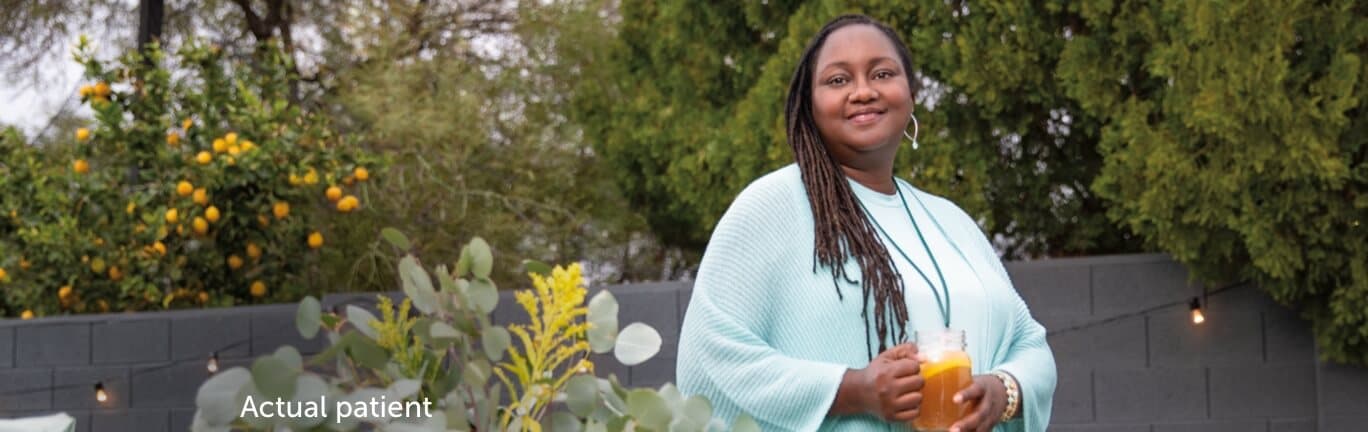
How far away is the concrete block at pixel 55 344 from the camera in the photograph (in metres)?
6.29

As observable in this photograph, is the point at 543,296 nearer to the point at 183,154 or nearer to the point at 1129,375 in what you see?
the point at 1129,375

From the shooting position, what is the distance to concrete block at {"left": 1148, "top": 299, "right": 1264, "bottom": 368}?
454cm

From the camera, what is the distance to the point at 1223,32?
422cm

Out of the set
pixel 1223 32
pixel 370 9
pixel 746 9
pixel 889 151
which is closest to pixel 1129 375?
pixel 1223 32

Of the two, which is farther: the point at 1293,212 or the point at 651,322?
the point at 651,322

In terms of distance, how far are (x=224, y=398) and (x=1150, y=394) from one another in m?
4.08

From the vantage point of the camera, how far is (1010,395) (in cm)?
180

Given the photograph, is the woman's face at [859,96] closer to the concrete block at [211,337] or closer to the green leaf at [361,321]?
the green leaf at [361,321]

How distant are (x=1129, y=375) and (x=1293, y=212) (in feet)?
2.51

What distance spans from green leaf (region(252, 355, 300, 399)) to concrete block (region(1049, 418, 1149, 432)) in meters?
4.01

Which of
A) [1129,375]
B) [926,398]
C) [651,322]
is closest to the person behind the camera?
[926,398]

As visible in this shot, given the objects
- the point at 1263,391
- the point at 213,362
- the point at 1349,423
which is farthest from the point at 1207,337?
the point at 213,362

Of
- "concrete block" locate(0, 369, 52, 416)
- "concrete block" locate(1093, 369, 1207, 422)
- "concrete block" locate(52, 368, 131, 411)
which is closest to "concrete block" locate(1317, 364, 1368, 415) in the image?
"concrete block" locate(1093, 369, 1207, 422)

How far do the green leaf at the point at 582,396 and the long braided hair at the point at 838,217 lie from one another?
29.9 inches
